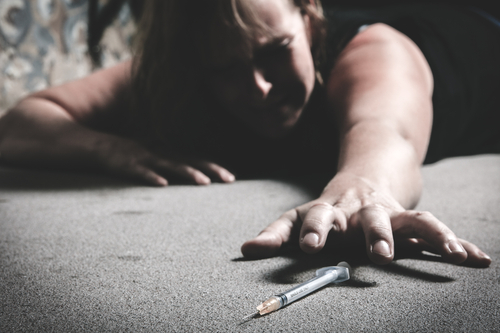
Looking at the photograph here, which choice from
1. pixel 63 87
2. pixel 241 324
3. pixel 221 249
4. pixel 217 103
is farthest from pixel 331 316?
pixel 63 87

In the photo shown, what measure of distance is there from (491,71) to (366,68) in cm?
54

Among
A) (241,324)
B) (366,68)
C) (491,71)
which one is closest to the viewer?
(241,324)

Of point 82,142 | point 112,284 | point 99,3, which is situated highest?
point 99,3

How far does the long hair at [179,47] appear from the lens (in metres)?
0.74

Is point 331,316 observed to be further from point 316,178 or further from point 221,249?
point 316,178

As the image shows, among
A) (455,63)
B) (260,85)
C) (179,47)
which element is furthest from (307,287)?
(455,63)

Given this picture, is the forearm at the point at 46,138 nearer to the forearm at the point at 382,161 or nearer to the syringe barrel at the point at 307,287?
the forearm at the point at 382,161

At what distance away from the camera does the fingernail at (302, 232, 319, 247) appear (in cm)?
39

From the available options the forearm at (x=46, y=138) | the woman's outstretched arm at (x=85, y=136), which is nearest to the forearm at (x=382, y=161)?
the woman's outstretched arm at (x=85, y=136)

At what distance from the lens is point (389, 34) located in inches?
34.1

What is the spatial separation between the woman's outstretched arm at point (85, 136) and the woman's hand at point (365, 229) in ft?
1.28

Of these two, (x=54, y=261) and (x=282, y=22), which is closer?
(x=54, y=261)

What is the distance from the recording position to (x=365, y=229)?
40 centimetres

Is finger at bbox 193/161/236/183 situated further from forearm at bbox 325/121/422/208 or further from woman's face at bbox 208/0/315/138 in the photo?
forearm at bbox 325/121/422/208
